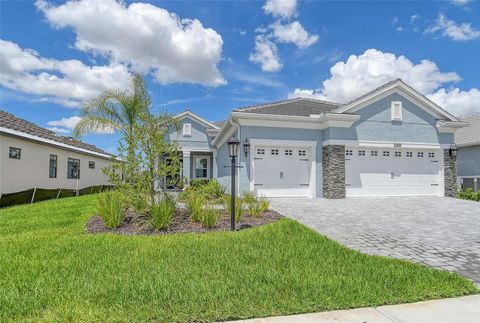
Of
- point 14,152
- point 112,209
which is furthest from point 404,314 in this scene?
point 14,152

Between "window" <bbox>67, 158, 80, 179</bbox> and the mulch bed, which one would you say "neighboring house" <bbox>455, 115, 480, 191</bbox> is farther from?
"window" <bbox>67, 158, 80, 179</bbox>

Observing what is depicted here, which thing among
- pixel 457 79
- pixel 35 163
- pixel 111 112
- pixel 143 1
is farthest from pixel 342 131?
pixel 35 163

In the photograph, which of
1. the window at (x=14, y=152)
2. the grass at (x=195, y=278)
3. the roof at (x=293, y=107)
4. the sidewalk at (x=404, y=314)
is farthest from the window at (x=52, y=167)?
the sidewalk at (x=404, y=314)

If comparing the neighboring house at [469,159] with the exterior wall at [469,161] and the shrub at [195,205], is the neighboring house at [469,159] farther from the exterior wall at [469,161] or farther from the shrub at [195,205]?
the shrub at [195,205]

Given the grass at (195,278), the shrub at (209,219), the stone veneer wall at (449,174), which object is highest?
Answer: the stone veneer wall at (449,174)

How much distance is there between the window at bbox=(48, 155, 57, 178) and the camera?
1596 cm

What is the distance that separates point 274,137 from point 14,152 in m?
12.2

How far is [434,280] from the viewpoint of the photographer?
386 centimetres

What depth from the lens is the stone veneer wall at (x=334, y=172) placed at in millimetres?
12852

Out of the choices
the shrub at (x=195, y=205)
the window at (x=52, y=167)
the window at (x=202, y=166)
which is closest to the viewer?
the shrub at (x=195, y=205)

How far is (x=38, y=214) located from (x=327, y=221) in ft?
30.4

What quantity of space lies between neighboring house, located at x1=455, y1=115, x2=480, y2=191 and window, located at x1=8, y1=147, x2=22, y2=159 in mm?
24666

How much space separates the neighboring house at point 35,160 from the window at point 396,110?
46.8ft

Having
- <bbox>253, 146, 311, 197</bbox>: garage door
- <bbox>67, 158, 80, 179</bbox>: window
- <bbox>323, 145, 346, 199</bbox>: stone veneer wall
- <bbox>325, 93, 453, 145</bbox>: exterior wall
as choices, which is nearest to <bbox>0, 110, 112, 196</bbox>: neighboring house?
<bbox>67, 158, 80, 179</bbox>: window
